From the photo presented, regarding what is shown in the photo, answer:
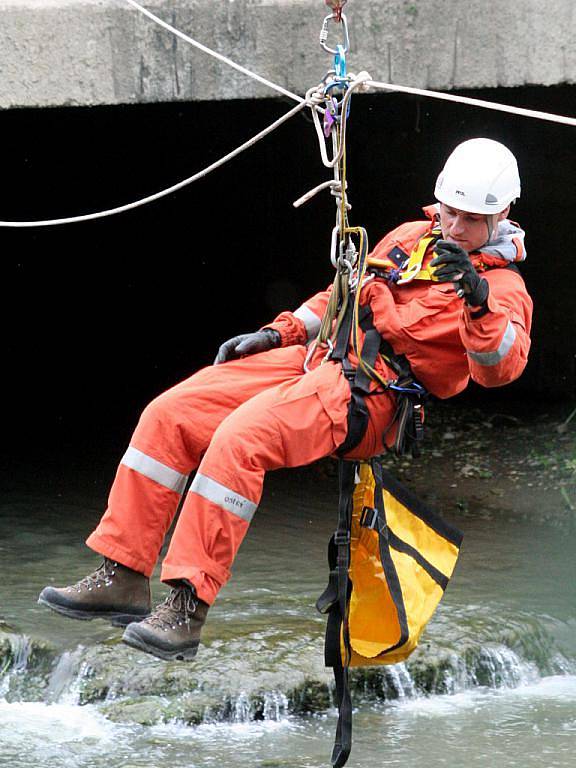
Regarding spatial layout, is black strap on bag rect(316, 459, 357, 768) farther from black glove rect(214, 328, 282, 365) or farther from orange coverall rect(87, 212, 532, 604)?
black glove rect(214, 328, 282, 365)

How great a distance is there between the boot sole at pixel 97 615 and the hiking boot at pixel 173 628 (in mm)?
209

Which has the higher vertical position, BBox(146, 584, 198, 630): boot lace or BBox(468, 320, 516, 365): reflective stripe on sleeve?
BBox(468, 320, 516, 365): reflective stripe on sleeve

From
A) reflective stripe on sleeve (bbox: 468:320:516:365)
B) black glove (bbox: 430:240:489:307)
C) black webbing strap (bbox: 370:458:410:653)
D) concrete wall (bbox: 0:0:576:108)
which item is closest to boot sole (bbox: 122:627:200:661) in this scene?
black webbing strap (bbox: 370:458:410:653)

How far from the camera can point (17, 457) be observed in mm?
9305

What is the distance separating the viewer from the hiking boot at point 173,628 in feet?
10.7

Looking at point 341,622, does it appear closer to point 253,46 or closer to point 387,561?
point 387,561

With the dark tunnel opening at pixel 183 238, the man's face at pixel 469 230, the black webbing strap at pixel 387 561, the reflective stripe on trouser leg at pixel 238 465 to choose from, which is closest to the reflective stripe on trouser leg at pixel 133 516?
the reflective stripe on trouser leg at pixel 238 465

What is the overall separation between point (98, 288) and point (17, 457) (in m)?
3.79

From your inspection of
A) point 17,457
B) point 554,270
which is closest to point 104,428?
point 17,457

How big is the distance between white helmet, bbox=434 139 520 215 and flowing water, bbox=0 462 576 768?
2.52 metres

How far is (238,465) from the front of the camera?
10.8ft

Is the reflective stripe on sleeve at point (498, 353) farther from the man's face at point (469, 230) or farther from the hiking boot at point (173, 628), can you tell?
the hiking boot at point (173, 628)

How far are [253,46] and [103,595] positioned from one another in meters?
2.87

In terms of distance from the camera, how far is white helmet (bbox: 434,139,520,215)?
353 cm
